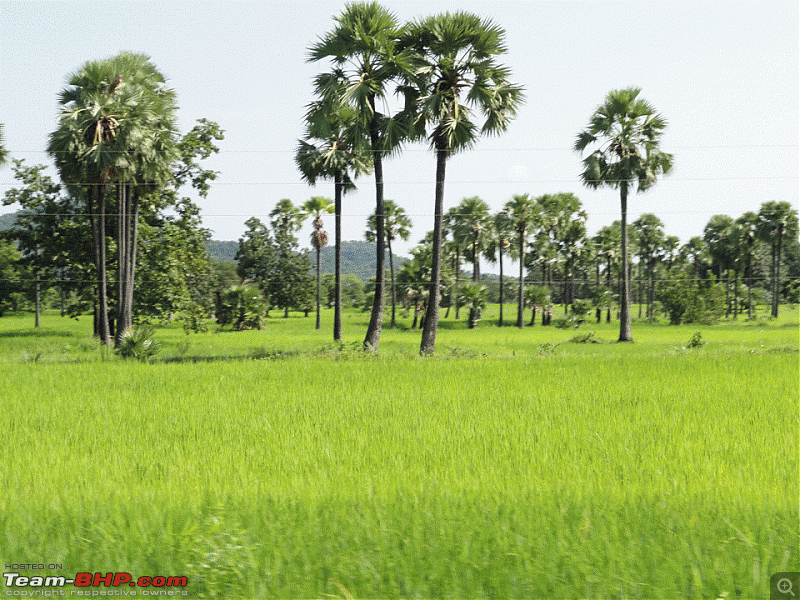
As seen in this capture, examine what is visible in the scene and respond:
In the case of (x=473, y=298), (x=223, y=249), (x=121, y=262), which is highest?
(x=223, y=249)

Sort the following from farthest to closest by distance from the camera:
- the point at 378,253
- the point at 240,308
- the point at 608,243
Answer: the point at 608,243 → the point at 240,308 → the point at 378,253

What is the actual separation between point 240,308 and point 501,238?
2524cm

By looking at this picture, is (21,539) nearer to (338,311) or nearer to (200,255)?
(338,311)

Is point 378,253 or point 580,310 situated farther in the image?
point 580,310

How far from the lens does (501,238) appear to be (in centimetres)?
5525

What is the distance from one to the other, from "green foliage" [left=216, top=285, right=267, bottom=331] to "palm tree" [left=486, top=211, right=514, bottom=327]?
20236 millimetres

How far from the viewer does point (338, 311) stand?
3412cm

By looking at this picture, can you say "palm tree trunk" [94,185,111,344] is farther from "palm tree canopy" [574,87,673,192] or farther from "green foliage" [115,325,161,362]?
"palm tree canopy" [574,87,673,192]

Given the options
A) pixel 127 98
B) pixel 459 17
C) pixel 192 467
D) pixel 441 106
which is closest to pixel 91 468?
pixel 192 467

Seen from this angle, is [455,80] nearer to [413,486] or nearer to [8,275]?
[413,486]

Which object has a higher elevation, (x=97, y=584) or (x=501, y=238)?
(x=501, y=238)

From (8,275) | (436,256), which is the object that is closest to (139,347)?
(436,256)

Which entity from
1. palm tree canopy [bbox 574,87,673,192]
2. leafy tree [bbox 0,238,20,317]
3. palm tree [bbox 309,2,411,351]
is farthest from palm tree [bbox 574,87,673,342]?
leafy tree [bbox 0,238,20,317]

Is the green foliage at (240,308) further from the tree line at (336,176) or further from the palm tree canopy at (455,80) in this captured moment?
the palm tree canopy at (455,80)
